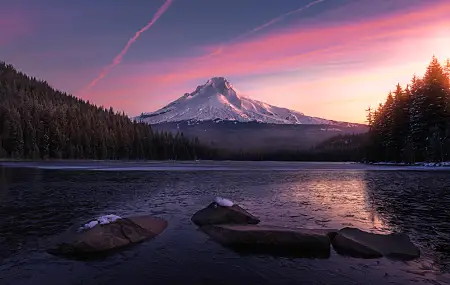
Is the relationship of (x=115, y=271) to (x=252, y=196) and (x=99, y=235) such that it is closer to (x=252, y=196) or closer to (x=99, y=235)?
(x=99, y=235)

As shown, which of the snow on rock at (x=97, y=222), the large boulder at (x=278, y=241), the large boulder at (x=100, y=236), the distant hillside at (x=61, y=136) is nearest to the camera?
the large boulder at (x=100, y=236)

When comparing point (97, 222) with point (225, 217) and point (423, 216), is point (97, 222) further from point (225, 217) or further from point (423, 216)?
point (423, 216)

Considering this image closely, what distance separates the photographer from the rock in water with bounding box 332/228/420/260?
12.6 metres

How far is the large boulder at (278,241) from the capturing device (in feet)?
43.1

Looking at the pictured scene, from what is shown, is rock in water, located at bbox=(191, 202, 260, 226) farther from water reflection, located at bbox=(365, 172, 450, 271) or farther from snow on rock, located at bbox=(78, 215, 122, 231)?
water reflection, located at bbox=(365, 172, 450, 271)

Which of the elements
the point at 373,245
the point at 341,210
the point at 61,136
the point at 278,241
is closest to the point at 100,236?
the point at 278,241

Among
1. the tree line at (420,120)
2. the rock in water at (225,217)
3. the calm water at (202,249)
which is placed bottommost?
the calm water at (202,249)

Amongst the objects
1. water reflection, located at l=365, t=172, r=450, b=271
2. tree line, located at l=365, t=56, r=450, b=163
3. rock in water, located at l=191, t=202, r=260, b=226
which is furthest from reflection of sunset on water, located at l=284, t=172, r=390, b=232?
tree line, located at l=365, t=56, r=450, b=163

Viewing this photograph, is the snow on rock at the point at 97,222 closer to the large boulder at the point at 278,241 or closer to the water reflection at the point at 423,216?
the large boulder at the point at 278,241

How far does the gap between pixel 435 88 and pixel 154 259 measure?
85512 mm

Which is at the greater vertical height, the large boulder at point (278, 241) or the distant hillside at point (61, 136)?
the distant hillside at point (61, 136)

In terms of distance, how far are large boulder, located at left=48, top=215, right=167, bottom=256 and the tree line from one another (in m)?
77.0

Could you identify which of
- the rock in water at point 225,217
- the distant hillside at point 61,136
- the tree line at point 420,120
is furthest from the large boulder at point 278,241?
the distant hillside at point 61,136

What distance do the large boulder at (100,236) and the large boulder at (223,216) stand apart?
2726mm
